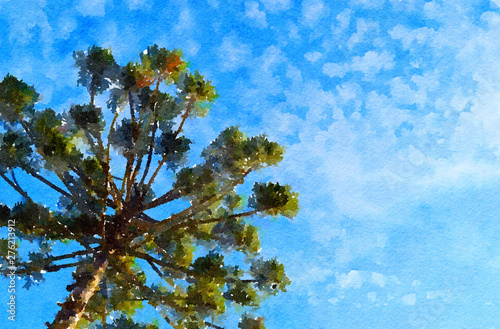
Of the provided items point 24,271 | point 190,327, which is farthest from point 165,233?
point 24,271

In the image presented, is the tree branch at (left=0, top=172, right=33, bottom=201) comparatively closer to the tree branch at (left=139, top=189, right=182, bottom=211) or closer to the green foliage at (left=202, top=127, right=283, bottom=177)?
the tree branch at (left=139, top=189, right=182, bottom=211)

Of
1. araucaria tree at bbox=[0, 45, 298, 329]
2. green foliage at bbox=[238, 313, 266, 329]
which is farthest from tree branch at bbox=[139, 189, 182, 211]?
green foliage at bbox=[238, 313, 266, 329]

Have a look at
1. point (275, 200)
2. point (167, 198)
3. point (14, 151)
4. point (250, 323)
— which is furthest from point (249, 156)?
point (14, 151)

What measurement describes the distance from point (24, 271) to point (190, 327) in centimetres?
321

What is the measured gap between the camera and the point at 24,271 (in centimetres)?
702

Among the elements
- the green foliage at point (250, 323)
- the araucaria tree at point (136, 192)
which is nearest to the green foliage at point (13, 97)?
the araucaria tree at point (136, 192)

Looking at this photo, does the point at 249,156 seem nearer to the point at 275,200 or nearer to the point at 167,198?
the point at 275,200

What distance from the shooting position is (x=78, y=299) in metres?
5.38

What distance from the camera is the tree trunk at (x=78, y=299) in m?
4.98

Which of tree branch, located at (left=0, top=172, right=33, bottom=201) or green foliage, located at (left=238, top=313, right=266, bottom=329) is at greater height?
tree branch, located at (left=0, top=172, right=33, bottom=201)

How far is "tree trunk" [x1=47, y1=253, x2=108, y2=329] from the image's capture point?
4981mm

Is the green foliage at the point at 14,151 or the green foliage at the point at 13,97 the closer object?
the green foliage at the point at 13,97

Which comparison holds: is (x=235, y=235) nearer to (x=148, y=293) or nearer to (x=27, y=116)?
(x=148, y=293)

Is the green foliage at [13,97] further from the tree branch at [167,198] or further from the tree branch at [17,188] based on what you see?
the tree branch at [167,198]
